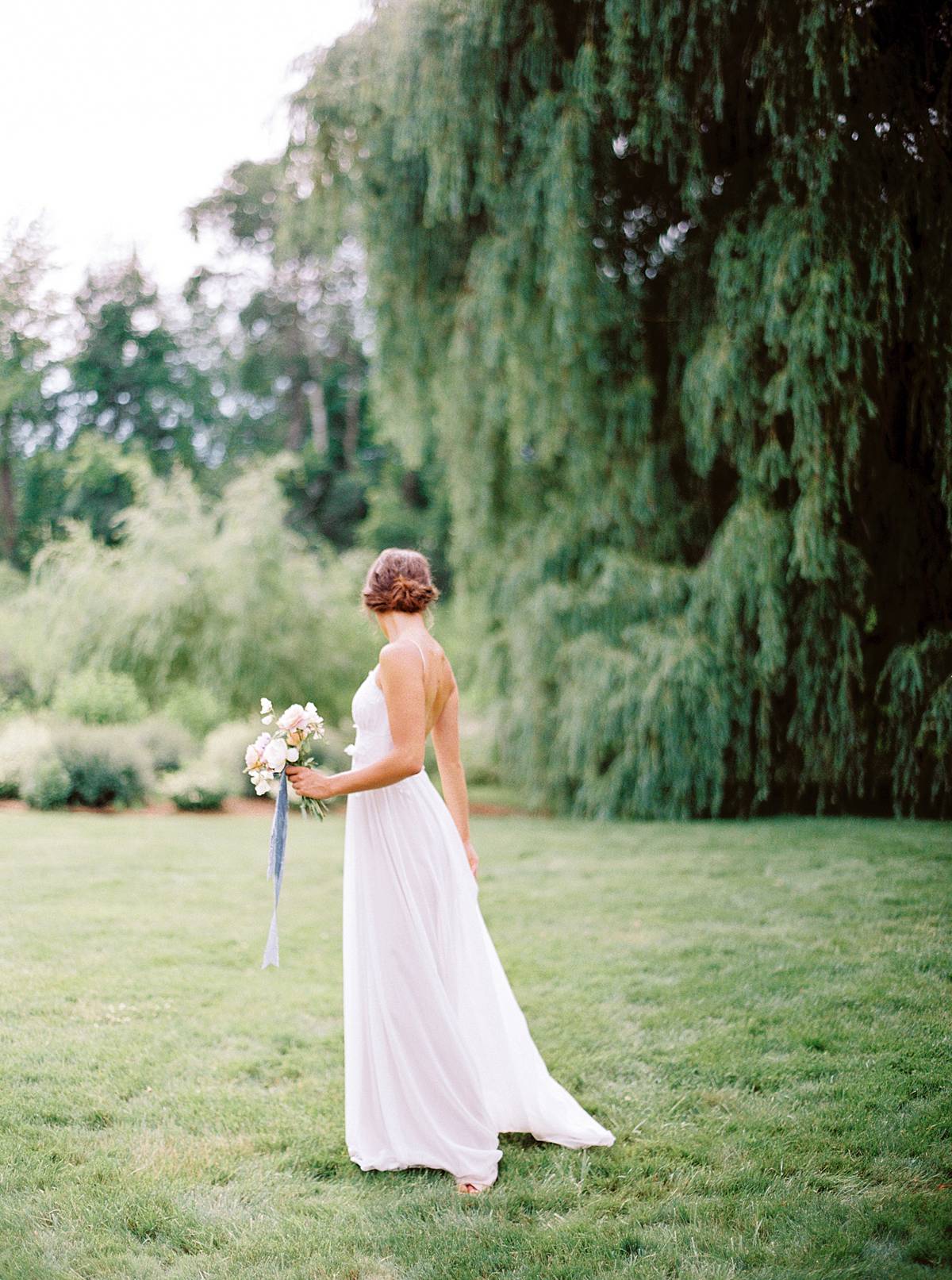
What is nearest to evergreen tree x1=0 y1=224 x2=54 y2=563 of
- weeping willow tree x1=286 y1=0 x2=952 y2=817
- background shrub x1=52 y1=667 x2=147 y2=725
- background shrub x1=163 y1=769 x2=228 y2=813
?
background shrub x1=52 y1=667 x2=147 y2=725

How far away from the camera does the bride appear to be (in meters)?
3.16

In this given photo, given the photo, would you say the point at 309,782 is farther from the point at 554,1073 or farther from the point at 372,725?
the point at 554,1073

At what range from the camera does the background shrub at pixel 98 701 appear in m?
12.9

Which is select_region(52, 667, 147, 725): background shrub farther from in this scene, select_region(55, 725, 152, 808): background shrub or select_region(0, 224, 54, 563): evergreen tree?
select_region(0, 224, 54, 563): evergreen tree

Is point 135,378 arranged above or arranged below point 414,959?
above

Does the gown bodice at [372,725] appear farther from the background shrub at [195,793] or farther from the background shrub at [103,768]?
the background shrub at [103,768]

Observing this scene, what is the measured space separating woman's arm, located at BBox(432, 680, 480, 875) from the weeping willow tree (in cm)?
554

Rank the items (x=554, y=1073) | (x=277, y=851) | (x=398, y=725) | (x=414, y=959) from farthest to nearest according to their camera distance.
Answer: (x=554, y=1073) → (x=277, y=851) → (x=414, y=959) → (x=398, y=725)

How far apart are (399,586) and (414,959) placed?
1.17 metres

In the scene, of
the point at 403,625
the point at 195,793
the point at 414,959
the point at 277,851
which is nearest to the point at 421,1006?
the point at 414,959

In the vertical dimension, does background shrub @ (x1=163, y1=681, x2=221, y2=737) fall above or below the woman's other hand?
below

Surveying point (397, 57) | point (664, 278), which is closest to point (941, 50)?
point (664, 278)

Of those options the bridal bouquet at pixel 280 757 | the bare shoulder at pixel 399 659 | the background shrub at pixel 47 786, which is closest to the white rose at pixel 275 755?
the bridal bouquet at pixel 280 757

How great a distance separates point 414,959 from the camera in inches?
127
